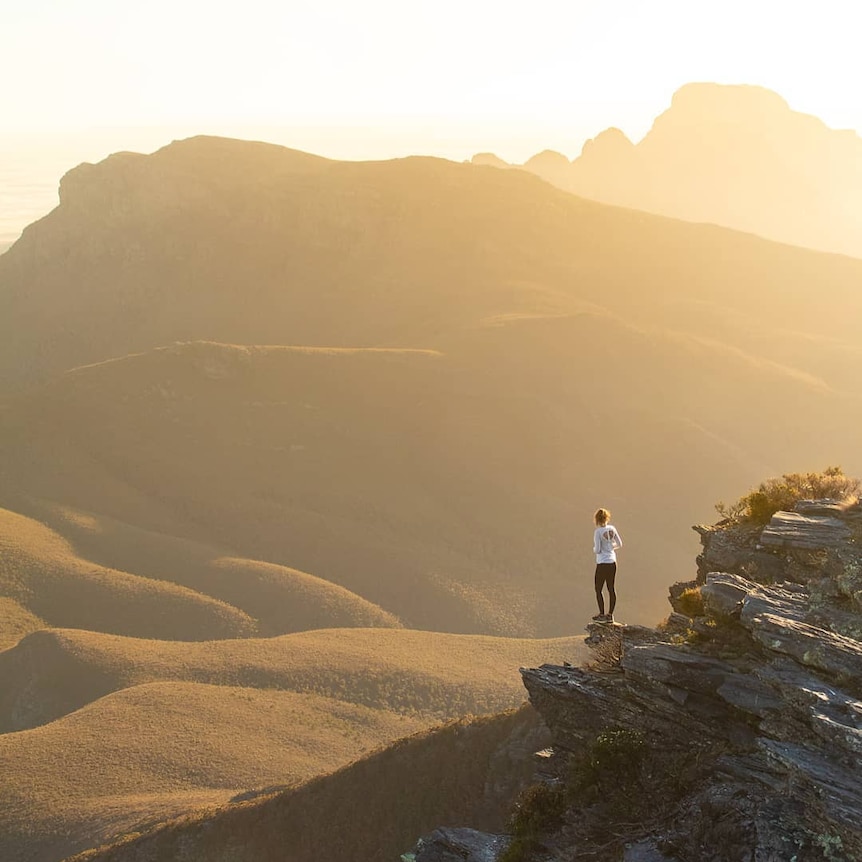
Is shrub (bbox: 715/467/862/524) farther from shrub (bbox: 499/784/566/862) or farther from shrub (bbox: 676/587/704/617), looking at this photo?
shrub (bbox: 499/784/566/862)

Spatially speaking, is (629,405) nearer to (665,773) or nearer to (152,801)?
(152,801)

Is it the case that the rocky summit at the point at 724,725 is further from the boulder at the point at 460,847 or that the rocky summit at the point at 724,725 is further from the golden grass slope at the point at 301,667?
the golden grass slope at the point at 301,667

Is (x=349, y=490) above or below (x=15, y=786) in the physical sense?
above

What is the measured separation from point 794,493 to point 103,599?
48.2 metres

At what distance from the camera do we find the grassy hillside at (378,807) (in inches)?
1021

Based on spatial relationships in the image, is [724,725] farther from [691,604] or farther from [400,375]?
[400,375]

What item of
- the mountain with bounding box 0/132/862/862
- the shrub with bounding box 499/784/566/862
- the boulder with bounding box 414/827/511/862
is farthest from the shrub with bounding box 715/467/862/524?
the mountain with bounding box 0/132/862/862

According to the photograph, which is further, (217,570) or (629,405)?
(629,405)

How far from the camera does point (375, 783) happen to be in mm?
28016

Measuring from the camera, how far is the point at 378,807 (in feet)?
89.2

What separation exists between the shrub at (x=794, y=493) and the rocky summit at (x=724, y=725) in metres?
1.38

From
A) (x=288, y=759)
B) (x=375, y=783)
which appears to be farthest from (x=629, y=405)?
(x=375, y=783)

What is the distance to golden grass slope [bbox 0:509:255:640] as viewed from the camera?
52.9 m

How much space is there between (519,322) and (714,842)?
80.4m
